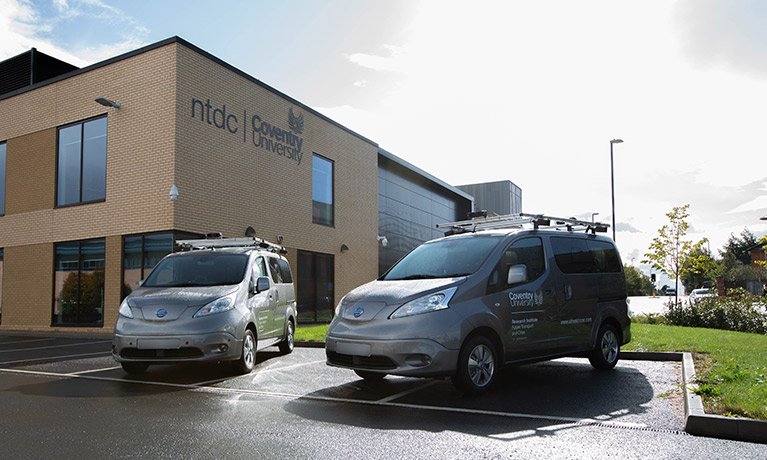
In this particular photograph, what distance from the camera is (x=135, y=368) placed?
848cm

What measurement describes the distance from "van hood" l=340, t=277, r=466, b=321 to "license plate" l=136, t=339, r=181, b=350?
7.89 ft

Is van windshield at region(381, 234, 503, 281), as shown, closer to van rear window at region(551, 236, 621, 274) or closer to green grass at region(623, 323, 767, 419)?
van rear window at region(551, 236, 621, 274)

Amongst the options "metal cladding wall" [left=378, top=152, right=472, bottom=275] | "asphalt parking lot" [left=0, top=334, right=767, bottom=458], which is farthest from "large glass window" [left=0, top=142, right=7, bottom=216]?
"metal cladding wall" [left=378, top=152, right=472, bottom=275]

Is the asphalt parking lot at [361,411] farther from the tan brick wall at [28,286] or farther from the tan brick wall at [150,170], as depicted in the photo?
the tan brick wall at [28,286]

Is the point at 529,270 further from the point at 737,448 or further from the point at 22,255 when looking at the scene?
the point at 22,255

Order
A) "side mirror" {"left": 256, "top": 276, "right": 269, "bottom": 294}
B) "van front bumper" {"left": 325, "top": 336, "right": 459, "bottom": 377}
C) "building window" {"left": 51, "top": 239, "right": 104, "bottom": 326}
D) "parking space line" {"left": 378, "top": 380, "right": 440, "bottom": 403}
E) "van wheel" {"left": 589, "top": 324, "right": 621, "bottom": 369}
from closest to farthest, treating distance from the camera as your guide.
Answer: "van front bumper" {"left": 325, "top": 336, "right": 459, "bottom": 377}, "parking space line" {"left": 378, "top": 380, "right": 440, "bottom": 403}, "van wheel" {"left": 589, "top": 324, "right": 621, "bottom": 369}, "side mirror" {"left": 256, "top": 276, "right": 269, "bottom": 294}, "building window" {"left": 51, "top": 239, "right": 104, "bottom": 326}

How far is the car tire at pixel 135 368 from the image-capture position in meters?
8.46

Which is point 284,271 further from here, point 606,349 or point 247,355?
point 606,349

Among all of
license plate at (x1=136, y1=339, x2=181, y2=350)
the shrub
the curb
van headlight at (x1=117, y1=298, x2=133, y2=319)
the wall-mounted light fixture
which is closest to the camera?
the curb

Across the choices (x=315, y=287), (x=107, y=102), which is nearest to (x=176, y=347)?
(x=107, y=102)

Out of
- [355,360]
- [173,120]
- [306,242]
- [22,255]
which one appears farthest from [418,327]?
[22,255]

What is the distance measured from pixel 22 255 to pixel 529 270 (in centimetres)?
1889

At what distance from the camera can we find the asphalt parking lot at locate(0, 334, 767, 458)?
457 cm

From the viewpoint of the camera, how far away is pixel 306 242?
22219 millimetres
